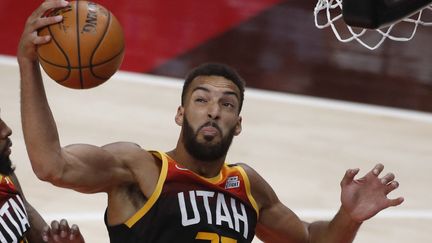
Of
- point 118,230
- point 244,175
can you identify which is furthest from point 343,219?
point 118,230

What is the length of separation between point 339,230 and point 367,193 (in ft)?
0.75

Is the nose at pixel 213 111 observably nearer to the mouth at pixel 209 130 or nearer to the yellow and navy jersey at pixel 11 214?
the mouth at pixel 209 130

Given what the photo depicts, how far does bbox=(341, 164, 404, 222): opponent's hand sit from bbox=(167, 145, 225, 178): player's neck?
549 millimetres

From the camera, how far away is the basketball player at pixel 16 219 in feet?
13.2

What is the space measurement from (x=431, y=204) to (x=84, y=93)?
3.42m

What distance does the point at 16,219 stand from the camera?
4191 millimetres

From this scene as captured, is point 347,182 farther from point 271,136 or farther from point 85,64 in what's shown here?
point 271,136

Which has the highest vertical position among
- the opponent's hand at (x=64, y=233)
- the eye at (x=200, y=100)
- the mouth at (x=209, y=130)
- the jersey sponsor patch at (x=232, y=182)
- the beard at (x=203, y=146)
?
the eye at (x=200, y=100)

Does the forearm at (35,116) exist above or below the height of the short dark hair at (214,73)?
below

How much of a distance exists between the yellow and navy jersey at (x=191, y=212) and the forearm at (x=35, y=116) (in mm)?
614

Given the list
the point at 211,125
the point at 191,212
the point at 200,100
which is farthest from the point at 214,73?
the point at 191,212

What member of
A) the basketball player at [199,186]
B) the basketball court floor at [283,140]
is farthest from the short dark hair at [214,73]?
the basketball court floor at [283,140]

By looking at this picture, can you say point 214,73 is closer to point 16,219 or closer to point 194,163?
point 194,163

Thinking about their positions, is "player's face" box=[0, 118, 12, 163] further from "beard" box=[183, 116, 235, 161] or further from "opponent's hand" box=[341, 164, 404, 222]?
"opponent's hand" box=[341, 164, 404, 222]
